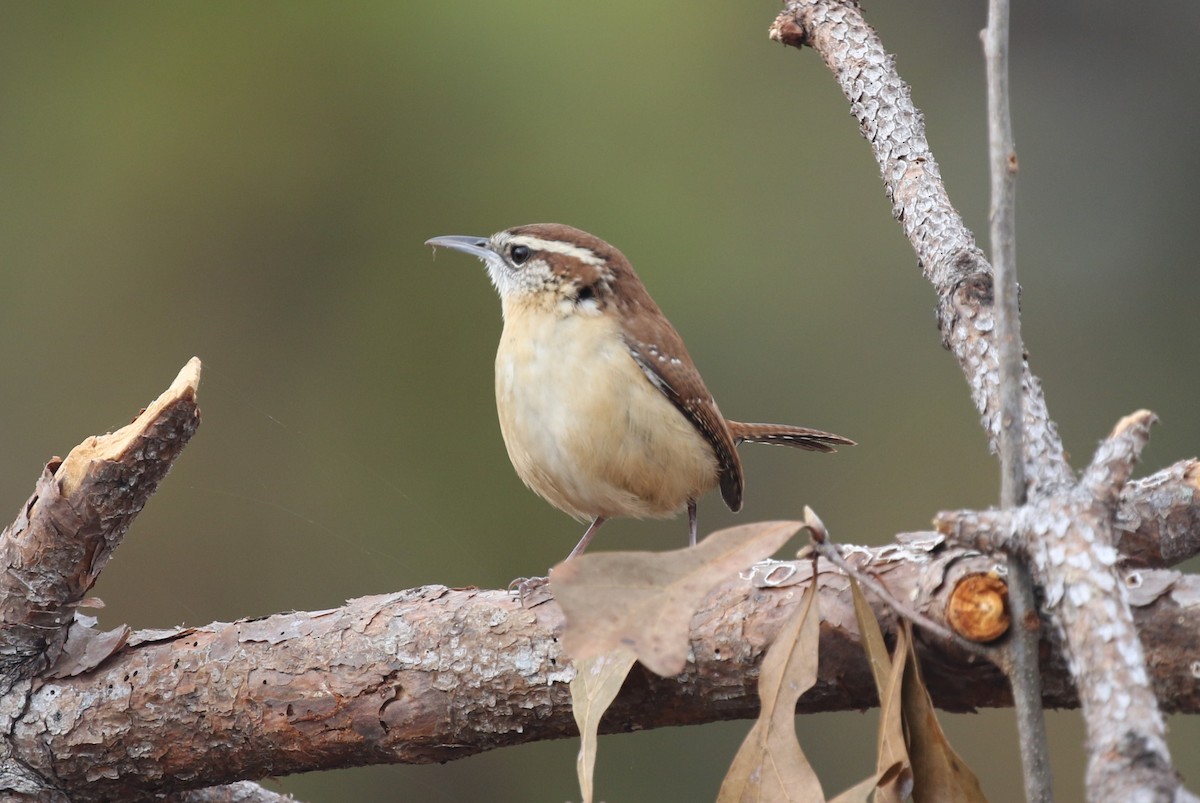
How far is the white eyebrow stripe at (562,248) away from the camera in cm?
328

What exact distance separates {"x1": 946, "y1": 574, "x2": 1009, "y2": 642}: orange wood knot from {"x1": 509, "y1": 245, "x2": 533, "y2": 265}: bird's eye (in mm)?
1839

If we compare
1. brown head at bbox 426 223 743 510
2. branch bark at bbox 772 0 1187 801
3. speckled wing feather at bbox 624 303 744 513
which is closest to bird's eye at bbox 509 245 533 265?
brown head at bbox 426 223 743 510

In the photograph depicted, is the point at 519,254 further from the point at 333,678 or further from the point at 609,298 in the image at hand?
the point at 333,678

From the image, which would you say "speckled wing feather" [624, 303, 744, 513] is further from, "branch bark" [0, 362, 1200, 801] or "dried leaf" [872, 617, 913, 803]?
"dried leaf" [872, 617, 913, 803]

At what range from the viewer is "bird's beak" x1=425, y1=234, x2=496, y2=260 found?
351cm

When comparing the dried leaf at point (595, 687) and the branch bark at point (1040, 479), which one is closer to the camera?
the branch bark at point (1040, 479)

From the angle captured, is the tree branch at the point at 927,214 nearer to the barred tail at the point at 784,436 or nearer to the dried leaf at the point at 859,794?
the dried leaf at the point at 859,794

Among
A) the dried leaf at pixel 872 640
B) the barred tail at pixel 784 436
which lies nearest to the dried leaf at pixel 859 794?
the dried leaf at pixel 872 640

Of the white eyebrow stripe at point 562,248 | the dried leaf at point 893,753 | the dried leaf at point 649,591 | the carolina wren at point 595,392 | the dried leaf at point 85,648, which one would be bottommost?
the dried leaf at point 85,648

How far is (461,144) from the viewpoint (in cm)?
587

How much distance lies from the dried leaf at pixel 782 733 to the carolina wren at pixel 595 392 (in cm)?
107

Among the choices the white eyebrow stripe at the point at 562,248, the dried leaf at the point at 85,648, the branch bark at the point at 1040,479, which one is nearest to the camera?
the branch bark at the point at 1040,479

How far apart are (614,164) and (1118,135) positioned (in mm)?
2659

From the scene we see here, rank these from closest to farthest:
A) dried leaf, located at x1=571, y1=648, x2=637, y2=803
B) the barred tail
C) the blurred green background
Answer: dried leaf, located at x1=571, y1=648, x2=637, y2=803
the barred tail
the blurred green background
